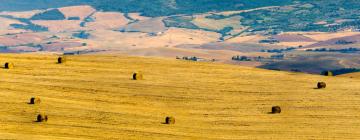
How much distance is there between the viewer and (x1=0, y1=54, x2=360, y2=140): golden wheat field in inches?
2127

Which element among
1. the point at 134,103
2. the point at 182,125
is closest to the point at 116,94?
the point at 134,103

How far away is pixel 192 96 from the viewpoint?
67.2m

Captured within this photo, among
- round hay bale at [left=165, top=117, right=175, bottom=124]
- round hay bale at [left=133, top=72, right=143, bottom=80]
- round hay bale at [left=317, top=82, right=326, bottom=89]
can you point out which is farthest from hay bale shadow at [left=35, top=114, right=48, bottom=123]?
round hay bale at [left=317, top=82, right=326, bottom=89]

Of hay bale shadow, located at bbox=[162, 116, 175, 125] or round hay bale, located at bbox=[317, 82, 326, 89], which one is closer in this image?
hay bale shadow, located at bbox=[162, 116, 175, 125]

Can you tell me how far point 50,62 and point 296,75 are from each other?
26.5 m

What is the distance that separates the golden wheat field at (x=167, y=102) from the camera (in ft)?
177

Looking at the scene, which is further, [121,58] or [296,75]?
[121,58]

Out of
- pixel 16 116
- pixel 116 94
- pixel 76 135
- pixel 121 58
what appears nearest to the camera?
pixel 76 135

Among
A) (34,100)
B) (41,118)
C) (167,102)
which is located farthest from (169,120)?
(34,100)

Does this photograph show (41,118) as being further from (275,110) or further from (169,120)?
(275,110)

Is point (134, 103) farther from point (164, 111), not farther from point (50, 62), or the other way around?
point (50, 62)

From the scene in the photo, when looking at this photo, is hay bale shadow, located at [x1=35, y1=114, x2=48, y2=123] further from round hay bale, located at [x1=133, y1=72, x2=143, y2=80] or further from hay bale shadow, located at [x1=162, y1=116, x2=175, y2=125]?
round hay bale, located at [x1=133, y1=72, x2=143, y2=80]

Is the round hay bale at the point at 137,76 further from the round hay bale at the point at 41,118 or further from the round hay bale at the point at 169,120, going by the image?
the round hay bale at the point at 41,118

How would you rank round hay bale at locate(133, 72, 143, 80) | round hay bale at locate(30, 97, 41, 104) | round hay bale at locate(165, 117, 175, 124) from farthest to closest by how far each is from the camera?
round hay bale at locate(133, 72, 143, 80)
round hay bale at locate(30, 97, 41, 104)
round hay bale at locate(165, 117, 175, 124)
